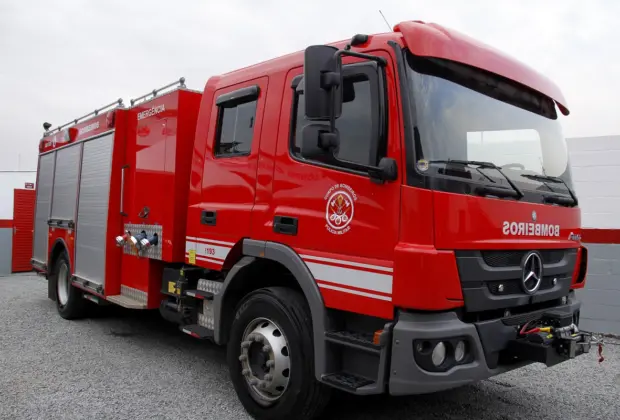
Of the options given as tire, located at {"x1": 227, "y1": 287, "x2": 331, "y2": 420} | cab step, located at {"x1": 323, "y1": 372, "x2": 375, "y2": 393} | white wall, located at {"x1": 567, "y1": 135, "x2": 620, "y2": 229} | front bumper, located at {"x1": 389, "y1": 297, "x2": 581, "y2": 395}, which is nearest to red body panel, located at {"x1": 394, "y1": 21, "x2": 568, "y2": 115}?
front bumper, located at {"x1": 389, "y1": 297, "x2": 581, "y2": 395}

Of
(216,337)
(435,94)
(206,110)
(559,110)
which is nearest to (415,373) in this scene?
(435,94)

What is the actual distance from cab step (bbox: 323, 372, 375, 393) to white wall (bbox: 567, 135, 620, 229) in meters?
5.63

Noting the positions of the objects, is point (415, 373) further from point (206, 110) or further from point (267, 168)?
point (206, 110)

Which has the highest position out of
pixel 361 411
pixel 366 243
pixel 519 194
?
pixel 519 194

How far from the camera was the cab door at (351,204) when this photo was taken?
3.12 metres

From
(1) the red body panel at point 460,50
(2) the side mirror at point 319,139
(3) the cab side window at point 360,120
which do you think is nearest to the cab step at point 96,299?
(3) the cab side window at point 360,120

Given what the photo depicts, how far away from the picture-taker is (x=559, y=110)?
420 centimetres

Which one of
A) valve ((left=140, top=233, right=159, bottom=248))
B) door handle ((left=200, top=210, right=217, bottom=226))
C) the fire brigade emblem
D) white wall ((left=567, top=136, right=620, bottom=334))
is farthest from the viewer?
white wall ((left=567, top=136, right=620, bottom=334))

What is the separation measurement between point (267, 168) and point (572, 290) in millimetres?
2530

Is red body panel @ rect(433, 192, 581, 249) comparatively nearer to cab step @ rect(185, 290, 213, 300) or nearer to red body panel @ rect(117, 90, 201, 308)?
cab step @ rect(185, 290, 213, 300)

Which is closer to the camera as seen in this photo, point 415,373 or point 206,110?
point 415,373

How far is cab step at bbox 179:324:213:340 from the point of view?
4.59 m

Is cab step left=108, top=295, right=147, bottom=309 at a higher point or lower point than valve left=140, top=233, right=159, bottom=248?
lower

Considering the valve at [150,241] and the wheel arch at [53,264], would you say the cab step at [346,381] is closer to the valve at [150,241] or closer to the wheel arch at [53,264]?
the valve at [150,241]
